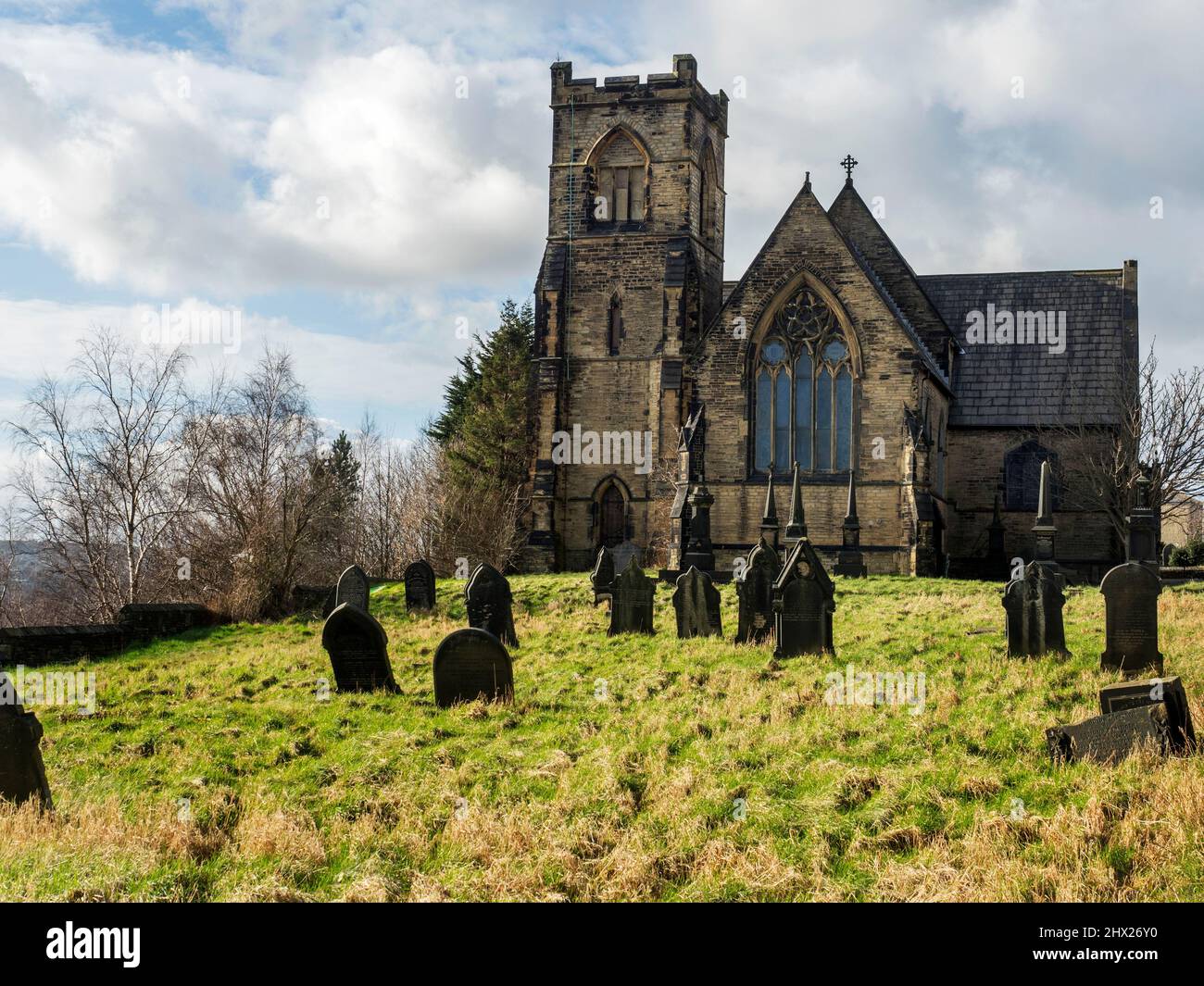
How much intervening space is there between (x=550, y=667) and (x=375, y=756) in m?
4.53

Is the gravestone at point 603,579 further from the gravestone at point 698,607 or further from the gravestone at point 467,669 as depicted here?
the gravestone at point 467,669

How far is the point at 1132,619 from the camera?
11.6 metres

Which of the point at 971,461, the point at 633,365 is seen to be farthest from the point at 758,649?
the point at 971,461

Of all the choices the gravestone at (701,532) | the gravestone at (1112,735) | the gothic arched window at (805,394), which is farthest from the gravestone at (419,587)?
the gravestone at (1112,735)

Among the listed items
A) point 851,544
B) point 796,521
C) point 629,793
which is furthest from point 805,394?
point 629,793

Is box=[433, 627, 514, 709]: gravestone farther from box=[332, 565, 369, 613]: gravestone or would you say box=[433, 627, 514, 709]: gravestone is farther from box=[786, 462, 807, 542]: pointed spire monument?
box=[786, 462, 807, 542]: pointed spire monument

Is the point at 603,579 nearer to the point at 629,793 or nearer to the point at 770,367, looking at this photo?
the point at 770,367

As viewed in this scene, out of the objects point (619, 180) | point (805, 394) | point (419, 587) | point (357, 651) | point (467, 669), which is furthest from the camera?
point (619, 180)

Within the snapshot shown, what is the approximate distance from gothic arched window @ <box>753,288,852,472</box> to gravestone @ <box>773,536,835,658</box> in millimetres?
15789

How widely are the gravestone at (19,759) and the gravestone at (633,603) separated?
9215 mm

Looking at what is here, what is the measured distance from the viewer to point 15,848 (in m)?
7.59

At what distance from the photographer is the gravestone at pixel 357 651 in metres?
13.1

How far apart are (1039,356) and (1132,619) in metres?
25.3

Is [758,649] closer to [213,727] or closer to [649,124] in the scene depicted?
[213,727]
